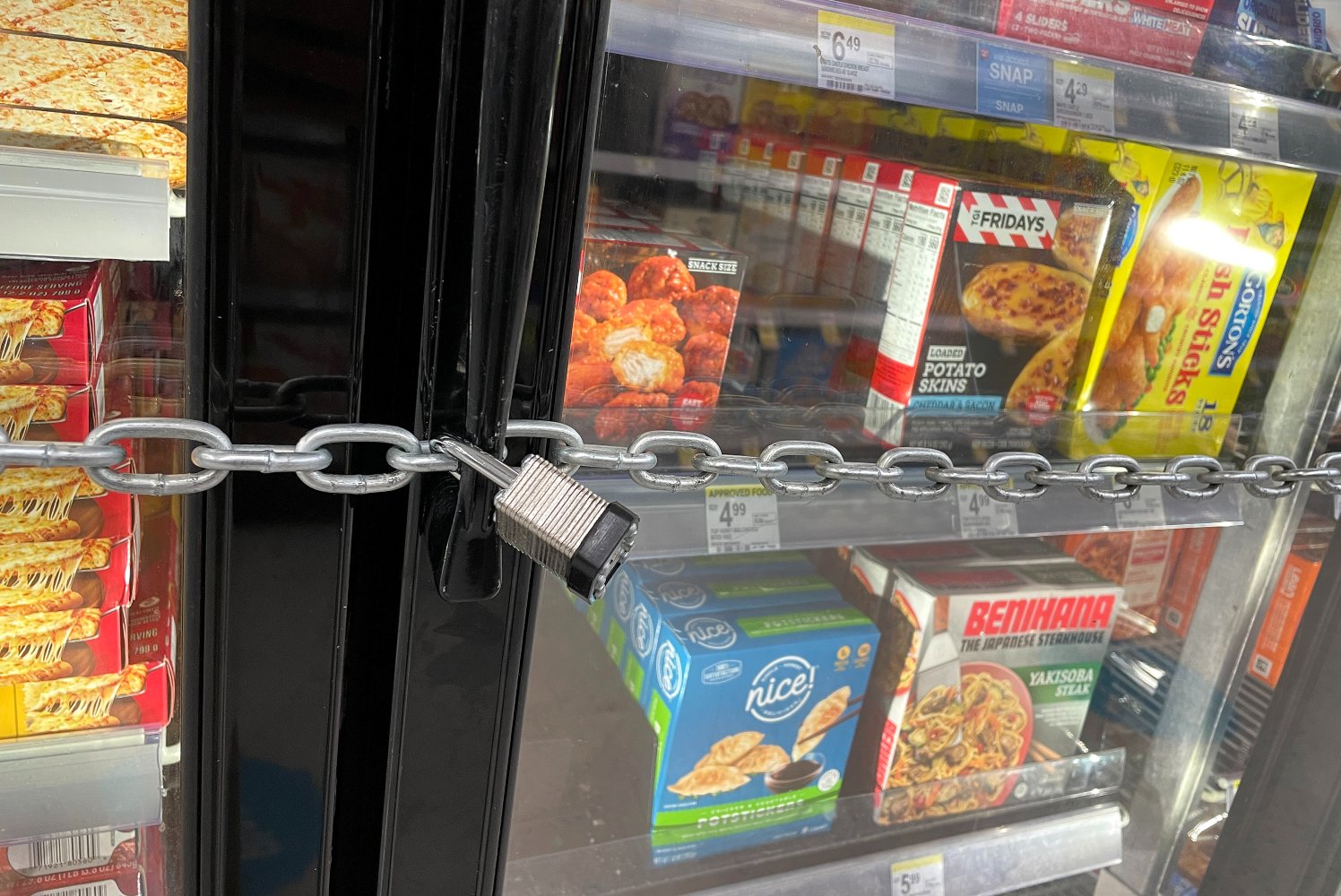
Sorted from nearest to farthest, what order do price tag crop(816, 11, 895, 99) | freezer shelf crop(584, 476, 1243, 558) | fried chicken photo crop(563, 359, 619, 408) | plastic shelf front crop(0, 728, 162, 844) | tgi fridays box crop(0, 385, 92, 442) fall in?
tgi fridays box crop(0, 385, 92, 442), plastic shelf front crop(0, 728, 162, 844), price tag crop(816, 11, 895, 99), freezer shelf crop(584, 476, 1243, 558), fried chicken photo crop(563, 359, 619, 408)

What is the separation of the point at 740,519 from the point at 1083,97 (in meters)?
0.54

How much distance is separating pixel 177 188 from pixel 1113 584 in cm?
126

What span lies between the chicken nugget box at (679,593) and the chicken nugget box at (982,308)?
0.25 metres

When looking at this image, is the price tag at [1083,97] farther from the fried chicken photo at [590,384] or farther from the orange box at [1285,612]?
the orange box at [1285,612]

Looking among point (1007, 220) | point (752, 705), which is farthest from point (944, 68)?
point (752, 705)

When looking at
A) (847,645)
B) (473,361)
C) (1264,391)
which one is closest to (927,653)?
(847,645)

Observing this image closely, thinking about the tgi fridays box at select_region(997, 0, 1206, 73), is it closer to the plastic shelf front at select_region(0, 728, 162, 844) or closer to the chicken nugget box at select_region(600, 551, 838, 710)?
the chicken nugget box at select_region(600, 551, 838, 710)

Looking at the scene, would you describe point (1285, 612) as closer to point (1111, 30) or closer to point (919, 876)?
point (919, 876)

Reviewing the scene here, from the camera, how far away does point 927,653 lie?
52.3 inches

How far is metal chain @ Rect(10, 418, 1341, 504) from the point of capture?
0.55 meters

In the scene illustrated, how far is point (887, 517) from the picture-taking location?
1.07m

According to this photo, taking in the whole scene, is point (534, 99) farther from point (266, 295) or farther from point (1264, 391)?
point (1264, 391)

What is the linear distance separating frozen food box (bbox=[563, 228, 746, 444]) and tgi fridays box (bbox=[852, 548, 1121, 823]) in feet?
1.36

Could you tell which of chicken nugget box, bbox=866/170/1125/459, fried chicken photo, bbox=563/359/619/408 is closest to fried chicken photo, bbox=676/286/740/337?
fried chicken photo, bbox=563/359/619/408
